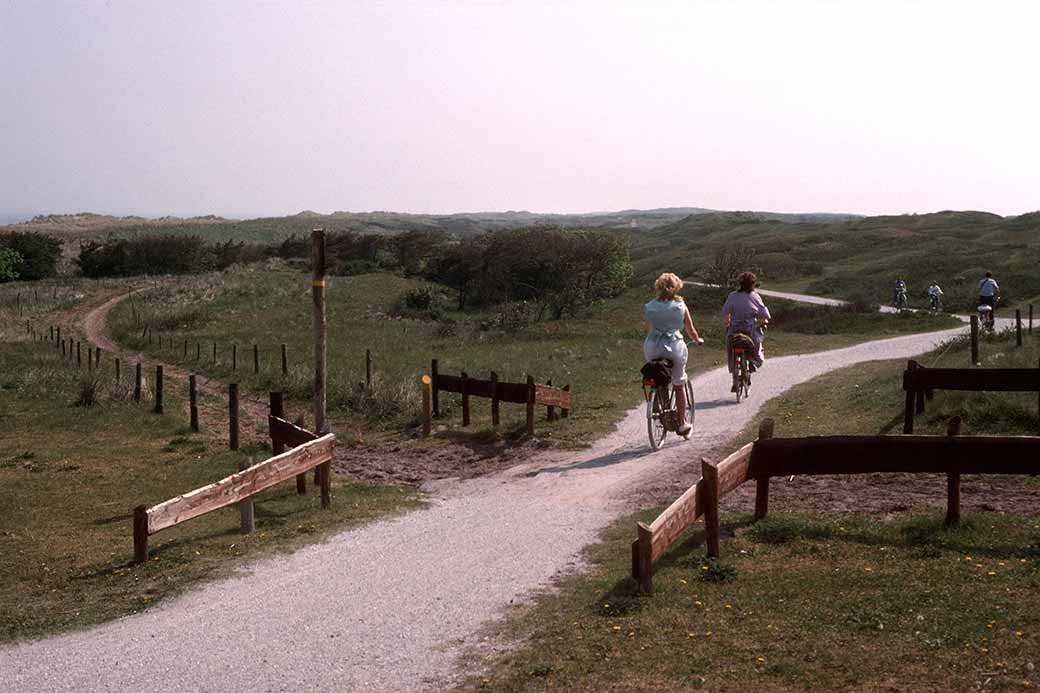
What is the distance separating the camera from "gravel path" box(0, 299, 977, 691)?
7207mm

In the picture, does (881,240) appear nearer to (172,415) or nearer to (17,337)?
(17,337)

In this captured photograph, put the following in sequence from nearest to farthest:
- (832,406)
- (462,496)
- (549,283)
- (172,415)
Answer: (462,496)
(832,406)
(172,415)
(549,283)

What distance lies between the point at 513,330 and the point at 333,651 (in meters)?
37.7

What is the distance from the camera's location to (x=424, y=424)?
63.8ft

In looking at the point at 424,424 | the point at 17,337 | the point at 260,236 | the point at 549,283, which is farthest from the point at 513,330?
the point at 260,236

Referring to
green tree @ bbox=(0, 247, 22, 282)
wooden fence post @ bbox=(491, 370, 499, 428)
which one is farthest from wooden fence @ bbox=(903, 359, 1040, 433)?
green tree @ bbox=(0, 247, 22, 282)

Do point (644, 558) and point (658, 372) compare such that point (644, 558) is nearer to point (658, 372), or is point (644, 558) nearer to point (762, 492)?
point (762, 492)

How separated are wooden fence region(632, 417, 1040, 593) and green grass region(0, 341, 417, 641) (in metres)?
4.60

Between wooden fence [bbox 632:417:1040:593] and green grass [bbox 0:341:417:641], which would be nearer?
wooden fence [bbox 632:417:1040:593]

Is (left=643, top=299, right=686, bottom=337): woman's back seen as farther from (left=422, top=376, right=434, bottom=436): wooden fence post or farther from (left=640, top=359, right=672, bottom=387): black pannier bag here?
(left=422, top=376, right=434, bottom=436): wooden fence post

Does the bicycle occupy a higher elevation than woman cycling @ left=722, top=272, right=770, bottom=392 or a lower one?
lower

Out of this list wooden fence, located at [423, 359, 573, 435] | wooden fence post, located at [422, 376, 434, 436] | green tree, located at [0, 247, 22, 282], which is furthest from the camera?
green tree, located at [0, 247, 22, 282]

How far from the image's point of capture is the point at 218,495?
11266 mm

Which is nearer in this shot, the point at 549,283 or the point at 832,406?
the point at 832,406
